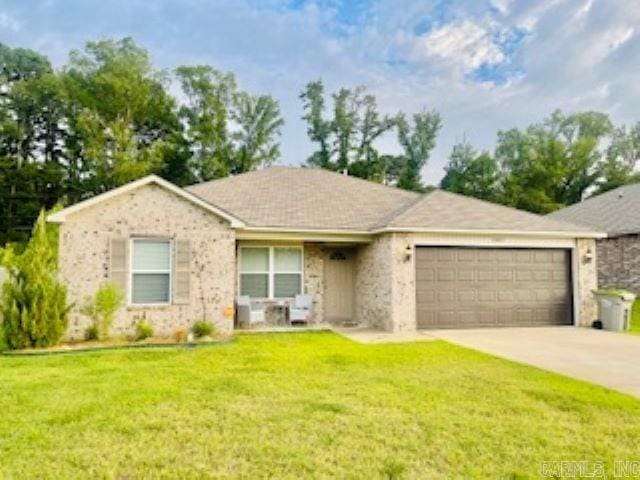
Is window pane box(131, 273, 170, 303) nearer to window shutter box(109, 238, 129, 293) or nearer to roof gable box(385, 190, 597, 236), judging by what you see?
window shutter box(109, 238, 129, 293)

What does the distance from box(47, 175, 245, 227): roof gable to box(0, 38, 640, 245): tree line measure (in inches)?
794

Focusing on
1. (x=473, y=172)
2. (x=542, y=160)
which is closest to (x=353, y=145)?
(x=473, y=172)

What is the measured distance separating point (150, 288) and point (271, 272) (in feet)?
12.1

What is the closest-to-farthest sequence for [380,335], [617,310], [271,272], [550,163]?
[380,335] < [617,310] < [271,272] < [550,163]

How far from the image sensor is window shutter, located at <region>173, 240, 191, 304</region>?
11.5m

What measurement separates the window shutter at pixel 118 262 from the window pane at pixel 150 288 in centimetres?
27

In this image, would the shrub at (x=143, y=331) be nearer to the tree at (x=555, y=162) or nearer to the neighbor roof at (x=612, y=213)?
the neighbor roof at (x=612, y=213)

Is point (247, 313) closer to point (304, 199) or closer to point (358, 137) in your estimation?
point (304, 199)

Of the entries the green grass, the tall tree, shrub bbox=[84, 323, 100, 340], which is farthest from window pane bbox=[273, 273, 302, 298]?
the tall tree

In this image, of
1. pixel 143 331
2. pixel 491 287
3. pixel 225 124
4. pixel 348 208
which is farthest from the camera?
pixel 225 124

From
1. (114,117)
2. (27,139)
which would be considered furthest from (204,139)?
(27,139)

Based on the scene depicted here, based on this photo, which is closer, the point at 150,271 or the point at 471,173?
the point at 150,271

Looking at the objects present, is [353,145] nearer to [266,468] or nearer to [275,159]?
[275,159]

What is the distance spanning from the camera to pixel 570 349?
976cm
